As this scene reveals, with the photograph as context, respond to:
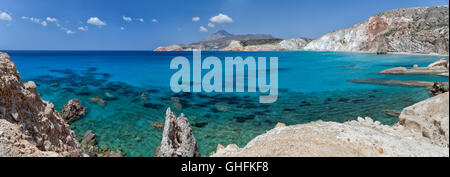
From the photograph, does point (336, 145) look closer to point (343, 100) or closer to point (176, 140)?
→ point (176, 140)

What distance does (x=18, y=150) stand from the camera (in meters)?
3.23

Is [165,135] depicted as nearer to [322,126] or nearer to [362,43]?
[322,126]

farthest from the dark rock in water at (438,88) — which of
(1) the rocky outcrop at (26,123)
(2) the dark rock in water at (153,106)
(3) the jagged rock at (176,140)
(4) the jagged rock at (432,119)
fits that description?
(1) the rocky outcrop at (26,123)

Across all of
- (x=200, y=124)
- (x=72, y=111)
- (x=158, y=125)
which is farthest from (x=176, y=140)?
(x=72, y=111)

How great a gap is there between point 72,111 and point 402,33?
109108 mm

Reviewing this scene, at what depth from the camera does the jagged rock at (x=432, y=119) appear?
561 cm

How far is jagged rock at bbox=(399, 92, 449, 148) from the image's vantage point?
561cm

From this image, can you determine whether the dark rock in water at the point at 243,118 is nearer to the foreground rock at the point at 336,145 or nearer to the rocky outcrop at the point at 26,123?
the foreground rock at the point at 336,145

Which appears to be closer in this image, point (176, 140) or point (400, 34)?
point (176, 140)

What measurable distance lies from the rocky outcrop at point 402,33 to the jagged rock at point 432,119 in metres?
79.3

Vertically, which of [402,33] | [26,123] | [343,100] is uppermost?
[402,33]

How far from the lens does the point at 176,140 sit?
9.53m
